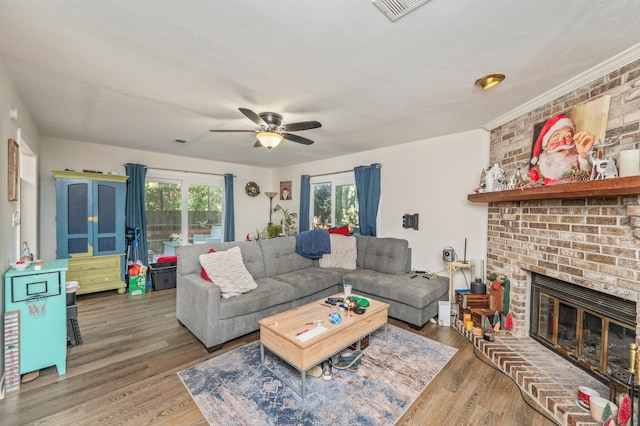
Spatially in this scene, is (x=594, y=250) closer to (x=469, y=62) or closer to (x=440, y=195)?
(x=469, y=62)

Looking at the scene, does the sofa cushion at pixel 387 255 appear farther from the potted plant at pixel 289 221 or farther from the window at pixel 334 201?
the potted plant at pixel 289 221

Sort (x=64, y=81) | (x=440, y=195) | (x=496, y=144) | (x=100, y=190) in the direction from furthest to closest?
1. (x=100, y=190)
2. (x=440, y=195)
3. (x=496, y=144)
4. (x=64, y=81)

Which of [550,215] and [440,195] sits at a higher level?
[440,195]

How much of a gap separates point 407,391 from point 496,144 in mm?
2811

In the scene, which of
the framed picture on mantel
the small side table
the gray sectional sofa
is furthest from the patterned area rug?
the framed picture on mantel

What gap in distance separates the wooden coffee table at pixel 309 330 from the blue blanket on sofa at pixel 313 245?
1.41 m

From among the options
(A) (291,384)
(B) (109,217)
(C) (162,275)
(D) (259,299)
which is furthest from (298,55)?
(C) (162,275)

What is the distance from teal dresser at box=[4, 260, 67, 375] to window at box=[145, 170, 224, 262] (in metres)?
2.95

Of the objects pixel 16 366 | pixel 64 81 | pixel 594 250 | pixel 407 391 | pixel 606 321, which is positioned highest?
pixel 64 81

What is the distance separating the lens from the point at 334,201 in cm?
524

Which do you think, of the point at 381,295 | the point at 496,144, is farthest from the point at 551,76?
the point at 381,295

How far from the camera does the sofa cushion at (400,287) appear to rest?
Answer: 301 cm

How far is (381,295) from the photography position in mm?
3301

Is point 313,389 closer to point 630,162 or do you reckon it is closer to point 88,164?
point 630,162
